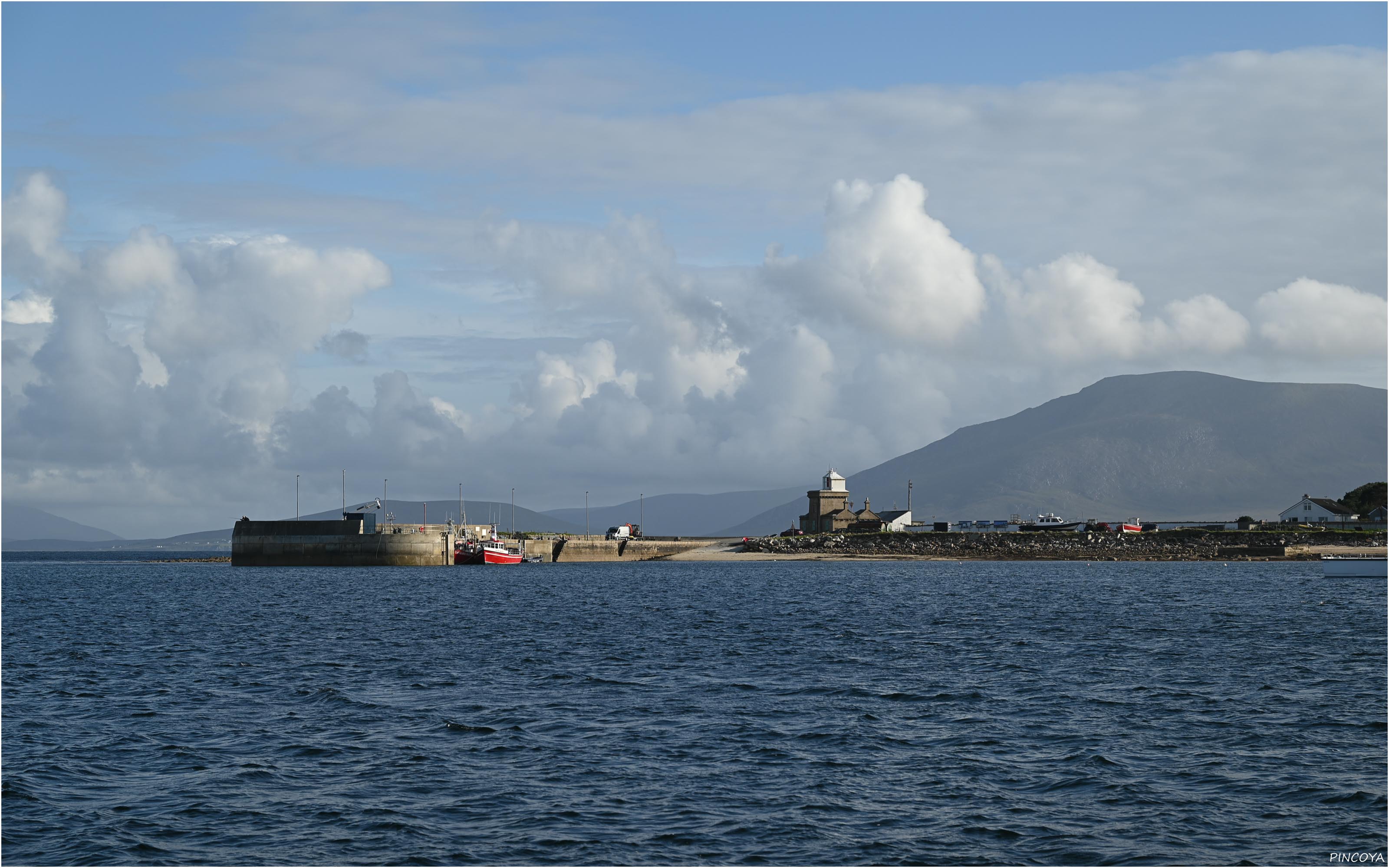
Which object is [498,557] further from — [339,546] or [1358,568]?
[1358,568]

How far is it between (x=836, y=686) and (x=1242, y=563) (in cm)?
13305

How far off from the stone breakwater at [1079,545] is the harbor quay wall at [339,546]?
53.7 metres

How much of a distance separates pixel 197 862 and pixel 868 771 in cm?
1435

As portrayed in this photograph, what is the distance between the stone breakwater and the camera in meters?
162

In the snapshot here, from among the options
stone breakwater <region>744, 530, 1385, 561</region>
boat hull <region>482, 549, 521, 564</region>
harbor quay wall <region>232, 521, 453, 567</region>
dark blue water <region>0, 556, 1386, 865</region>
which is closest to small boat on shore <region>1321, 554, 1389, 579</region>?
stone breakwater <region>744, 530, 1385, 561</region>

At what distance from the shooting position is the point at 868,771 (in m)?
27.3

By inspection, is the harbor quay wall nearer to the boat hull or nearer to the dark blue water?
the boat hull

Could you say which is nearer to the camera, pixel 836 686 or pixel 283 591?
pixel 836 686

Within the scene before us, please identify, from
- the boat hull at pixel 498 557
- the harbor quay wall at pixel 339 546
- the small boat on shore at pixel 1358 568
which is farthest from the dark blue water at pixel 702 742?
the boat hull at pixel 498 557

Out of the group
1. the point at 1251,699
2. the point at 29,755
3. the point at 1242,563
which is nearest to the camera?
the point at 29,755

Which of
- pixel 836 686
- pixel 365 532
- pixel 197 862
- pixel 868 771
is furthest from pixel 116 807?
pixel 365 532

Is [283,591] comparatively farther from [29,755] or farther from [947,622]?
[29,755]

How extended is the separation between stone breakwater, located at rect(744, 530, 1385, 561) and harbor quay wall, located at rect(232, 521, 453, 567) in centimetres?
5365

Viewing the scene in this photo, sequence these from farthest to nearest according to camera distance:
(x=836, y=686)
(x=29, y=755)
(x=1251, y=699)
Answer: (x=836, y=686) < (x=1251, y=699) < (x=29, y=755)
